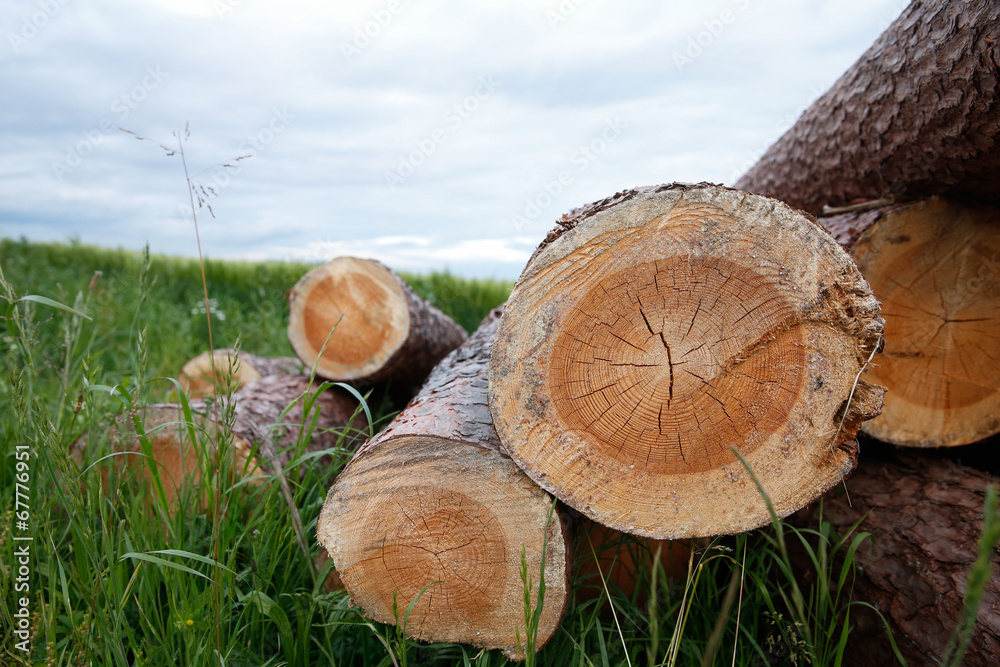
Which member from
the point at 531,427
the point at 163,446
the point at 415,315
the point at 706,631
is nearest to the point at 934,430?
the point at 706,631

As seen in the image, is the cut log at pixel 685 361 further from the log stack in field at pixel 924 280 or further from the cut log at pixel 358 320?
the cut log at pixel 358 320

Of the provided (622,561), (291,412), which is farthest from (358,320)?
(622,561)

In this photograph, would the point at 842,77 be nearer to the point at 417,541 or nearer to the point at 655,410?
the point at 655,410

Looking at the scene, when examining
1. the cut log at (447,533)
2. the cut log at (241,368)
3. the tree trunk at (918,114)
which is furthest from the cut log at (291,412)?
the tree trunk at (918,114)

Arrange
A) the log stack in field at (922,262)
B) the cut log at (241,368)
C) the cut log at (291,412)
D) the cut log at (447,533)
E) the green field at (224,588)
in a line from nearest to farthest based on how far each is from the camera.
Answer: the green field at (224,588), the cut log at (447,533), the log stack in field at (922,262), the cut log at (291,412), the cut log at (241,368)

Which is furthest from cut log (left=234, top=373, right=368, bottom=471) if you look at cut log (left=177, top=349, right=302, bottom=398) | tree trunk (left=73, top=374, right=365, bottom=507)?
cut log (left=177, top=349, right=302, bottom=398)

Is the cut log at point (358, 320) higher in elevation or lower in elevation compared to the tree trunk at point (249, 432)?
higher

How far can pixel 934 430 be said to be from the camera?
2.24 metres

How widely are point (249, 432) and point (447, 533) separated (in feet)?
4.25

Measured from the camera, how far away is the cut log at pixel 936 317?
2.22 meters

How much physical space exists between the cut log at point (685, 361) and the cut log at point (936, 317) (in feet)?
2.73

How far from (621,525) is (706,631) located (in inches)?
21.7

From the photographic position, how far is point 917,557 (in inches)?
73.7

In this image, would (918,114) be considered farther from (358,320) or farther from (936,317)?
(358,320)
